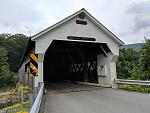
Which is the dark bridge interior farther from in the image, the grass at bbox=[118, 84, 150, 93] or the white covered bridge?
the grass at bbox=[118, 84, 150, 93]

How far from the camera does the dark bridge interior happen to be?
14.8m

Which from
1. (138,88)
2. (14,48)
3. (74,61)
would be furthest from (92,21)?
(14,48)

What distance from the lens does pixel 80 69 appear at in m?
17.9

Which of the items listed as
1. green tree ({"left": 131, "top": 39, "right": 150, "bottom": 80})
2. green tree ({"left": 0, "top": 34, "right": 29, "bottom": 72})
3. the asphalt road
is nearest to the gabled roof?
the asphalt road

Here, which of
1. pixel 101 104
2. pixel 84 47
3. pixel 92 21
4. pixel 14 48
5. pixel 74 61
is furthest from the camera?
pixel 14 48

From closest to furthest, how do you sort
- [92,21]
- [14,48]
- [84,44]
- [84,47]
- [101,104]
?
[101,104]
[92,21]
[84,44]
[84,47]
[14,48]

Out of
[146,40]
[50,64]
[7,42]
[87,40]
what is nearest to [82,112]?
[87,40]

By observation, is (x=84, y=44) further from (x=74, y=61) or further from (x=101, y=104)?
(x=101, y=104)

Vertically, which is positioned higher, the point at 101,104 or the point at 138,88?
the point at 138,88

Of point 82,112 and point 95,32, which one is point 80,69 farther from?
point 82,112

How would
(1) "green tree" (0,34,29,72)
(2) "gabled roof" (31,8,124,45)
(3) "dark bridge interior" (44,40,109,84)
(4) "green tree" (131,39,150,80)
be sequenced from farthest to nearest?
(1) "green tree" (0,34,29,72) < (4) "green tree" (131,39,150,80) < (3) "dark bridge interior" (44,40,109,84) < (2) "gabled roof" (31,8,124,45)

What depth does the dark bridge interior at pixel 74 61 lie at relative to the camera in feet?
48.5

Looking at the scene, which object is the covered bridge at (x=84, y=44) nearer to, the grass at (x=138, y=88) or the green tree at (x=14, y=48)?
the grass at (x=138, y=88)

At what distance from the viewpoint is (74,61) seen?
63.1 ft
